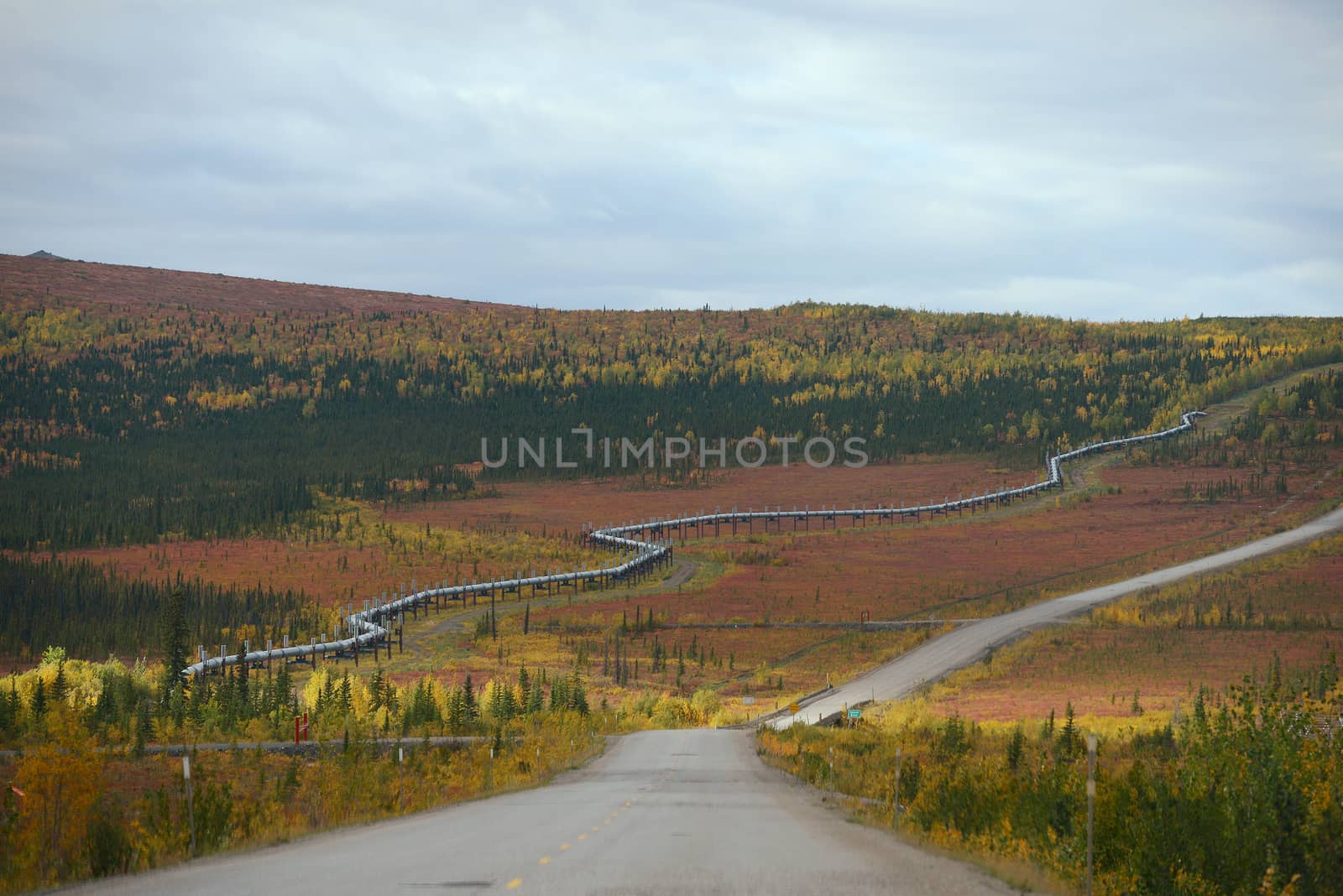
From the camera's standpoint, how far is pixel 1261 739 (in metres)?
16.1

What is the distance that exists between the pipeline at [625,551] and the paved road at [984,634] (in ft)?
80.2

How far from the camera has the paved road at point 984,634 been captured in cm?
5538

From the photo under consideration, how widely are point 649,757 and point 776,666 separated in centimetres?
3407

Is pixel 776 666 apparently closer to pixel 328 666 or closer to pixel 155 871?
pixel 328 666

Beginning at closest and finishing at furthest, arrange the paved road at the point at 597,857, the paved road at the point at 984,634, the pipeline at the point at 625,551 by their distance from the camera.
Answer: the paved road at the point at 597,857, the paved road at the point at 984,634, the pipeline at the point at 625,551

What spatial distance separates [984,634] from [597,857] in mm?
59102

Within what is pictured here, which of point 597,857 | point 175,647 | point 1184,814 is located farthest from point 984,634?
point 1184,814

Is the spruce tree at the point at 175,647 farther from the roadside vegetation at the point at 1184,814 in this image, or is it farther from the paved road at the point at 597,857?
the roadside vegetation at the point at 1184,814

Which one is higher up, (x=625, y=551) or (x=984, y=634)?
(x=984, y=634)

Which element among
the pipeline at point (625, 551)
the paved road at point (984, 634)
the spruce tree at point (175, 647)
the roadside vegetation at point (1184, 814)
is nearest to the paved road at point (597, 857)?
the roadside vegetation at point (1184, 814)

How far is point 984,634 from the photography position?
72.4 meters

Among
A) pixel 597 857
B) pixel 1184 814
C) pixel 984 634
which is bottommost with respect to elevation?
pixel 984 634

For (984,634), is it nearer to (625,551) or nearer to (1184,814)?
(625,551)

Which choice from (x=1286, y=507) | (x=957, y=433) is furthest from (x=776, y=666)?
(x=957, y=433)
